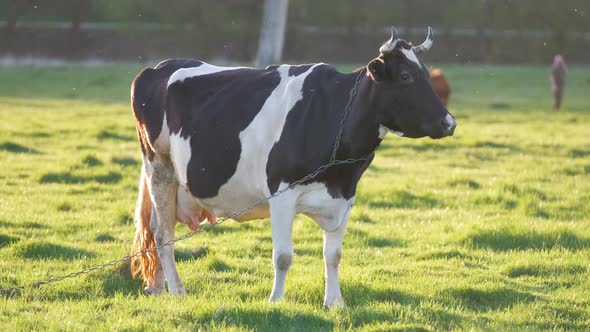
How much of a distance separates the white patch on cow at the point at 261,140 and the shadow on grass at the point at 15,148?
348 inches

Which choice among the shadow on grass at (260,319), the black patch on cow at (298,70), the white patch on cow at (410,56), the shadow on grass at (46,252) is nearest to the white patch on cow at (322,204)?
the shadow on grass at (260,319)

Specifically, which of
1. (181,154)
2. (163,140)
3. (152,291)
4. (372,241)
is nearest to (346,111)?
(181,154)

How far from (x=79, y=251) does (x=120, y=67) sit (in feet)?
89.9

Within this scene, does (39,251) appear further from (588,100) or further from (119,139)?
(588,100)

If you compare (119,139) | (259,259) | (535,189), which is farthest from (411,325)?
(119,139)

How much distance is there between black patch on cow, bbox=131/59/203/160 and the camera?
7125mm

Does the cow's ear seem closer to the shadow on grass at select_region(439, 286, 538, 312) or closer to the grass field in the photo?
the grass field

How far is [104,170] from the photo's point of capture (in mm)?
12547

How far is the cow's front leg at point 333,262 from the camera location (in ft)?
21.0

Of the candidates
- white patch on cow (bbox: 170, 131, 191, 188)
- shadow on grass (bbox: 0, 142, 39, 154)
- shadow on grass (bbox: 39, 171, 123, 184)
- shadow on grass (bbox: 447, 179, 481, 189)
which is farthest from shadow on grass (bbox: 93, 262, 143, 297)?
shadow on grass (bbox: 0, 142, 39, 154)

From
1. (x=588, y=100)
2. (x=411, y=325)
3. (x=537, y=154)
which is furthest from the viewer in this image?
(x=588, y=100)

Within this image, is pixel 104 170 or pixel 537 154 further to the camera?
pixel 537 154

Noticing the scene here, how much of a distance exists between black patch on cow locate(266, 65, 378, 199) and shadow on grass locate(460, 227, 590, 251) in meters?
2.78

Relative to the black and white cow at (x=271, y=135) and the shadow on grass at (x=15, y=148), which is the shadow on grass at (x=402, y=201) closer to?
the black and white cow at (x=271, y=135)
